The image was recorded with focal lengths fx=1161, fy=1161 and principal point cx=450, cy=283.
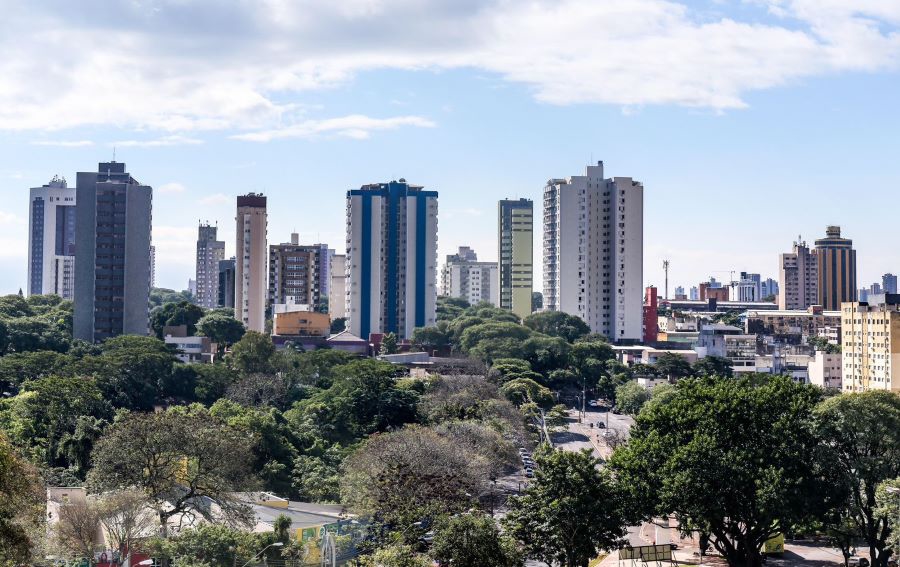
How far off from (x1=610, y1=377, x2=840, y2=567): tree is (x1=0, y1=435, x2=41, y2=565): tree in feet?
55.3

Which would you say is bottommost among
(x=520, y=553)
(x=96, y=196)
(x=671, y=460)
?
(x=520, y=553)

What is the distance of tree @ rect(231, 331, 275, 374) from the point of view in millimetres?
75188

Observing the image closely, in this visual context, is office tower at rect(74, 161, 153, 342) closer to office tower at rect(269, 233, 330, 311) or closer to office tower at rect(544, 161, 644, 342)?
office tower at rect(269, 233, 330, 311)

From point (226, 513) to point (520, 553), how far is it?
9.73m

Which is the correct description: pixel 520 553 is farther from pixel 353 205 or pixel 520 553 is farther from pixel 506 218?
pixel 506 218

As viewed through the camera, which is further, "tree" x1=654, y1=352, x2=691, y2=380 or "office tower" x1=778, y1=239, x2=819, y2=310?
"office tower" x1=778, y1=239, x2=819, y2=310

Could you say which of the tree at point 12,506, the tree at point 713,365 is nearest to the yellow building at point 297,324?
the tree at point 713,365

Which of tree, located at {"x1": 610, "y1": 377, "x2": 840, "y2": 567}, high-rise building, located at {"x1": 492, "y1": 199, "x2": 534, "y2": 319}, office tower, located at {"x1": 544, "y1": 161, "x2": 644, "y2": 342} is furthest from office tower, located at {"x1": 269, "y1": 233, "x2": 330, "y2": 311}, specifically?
tree, located at {"x1": 610, "y1": 377, "x2": 840, "y2": 567}

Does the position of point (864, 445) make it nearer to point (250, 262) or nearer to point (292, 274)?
point (250, 262)

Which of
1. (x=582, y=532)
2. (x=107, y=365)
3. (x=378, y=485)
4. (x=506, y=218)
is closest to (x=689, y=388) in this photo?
(x=582, y=532)

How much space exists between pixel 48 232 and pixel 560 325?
9033 cm

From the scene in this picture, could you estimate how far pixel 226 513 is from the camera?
1385 inches

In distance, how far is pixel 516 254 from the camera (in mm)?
152500

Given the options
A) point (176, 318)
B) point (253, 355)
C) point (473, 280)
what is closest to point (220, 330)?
point (176, 318)
